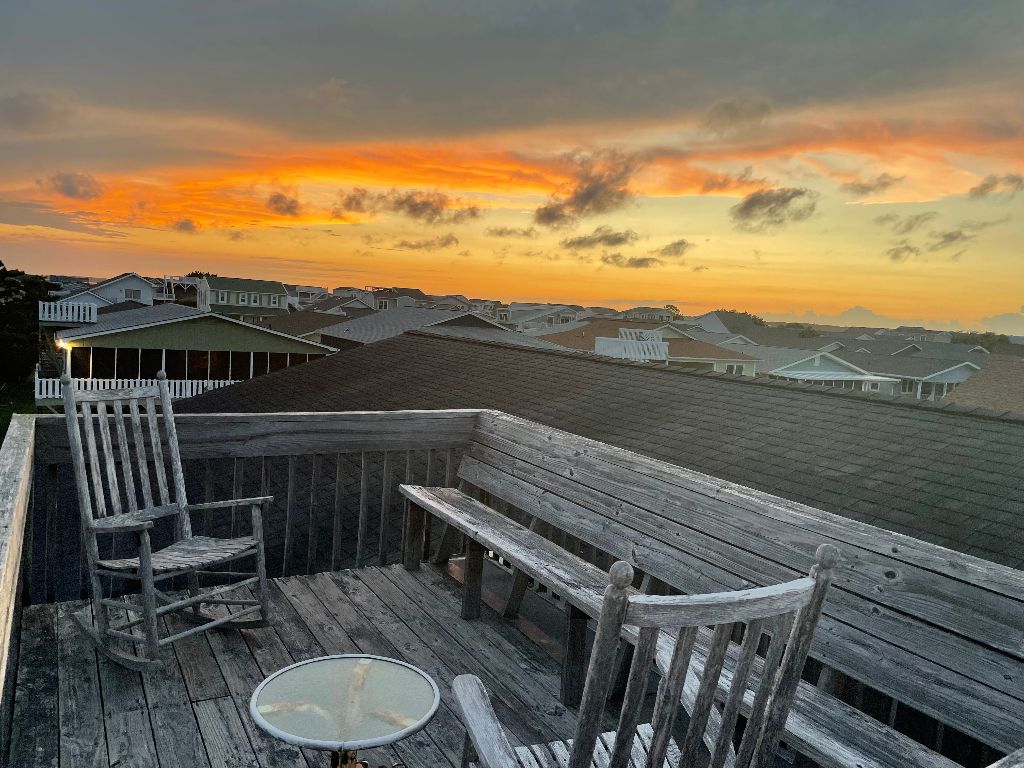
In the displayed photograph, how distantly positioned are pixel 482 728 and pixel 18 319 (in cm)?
4091

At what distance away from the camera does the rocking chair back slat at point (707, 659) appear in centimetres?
128

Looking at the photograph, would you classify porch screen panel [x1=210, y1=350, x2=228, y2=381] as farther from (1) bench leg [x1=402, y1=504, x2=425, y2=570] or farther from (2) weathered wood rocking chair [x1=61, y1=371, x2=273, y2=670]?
(1) bench leg [x1=402, y1=504, x2=425, y2=570]

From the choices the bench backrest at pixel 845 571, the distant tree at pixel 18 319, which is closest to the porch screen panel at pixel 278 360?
the distant tree at pixel 18 319

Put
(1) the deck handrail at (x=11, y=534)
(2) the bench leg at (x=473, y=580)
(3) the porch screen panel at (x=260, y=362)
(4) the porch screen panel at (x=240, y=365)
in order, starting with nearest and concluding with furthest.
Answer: (1) the deck handrail at (x=11, y=534) < (2) the bench leg at (x=473, y=580) < (4) the porch screen panel at (x=240, y=365) < (3) the porch screen panel at (x=260, y=362)

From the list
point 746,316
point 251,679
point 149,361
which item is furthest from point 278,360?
point 746,316

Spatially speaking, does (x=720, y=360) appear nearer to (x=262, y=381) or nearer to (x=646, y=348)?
(x=646, y=348)

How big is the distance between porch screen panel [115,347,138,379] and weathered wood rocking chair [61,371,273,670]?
22.9 meters

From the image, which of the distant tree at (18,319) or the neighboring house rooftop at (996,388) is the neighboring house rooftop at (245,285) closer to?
the distant tree at (18,319)

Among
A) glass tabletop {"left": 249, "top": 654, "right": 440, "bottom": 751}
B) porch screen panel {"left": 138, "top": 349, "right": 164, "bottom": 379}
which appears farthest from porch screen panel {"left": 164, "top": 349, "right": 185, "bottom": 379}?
glass tabletop {"left": 249, "top": 654, "right": 440, "bottom": 751}

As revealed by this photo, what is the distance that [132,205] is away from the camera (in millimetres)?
21266

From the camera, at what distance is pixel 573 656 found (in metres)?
2.87

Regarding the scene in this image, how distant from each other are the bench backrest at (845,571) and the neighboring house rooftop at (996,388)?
1719 cm

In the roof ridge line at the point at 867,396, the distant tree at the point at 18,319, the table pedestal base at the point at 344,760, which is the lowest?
the distant tree at the point at 18,319

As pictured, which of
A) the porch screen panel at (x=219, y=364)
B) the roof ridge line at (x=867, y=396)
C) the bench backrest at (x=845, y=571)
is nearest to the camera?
the bench backrest at (x=845, y=571)
